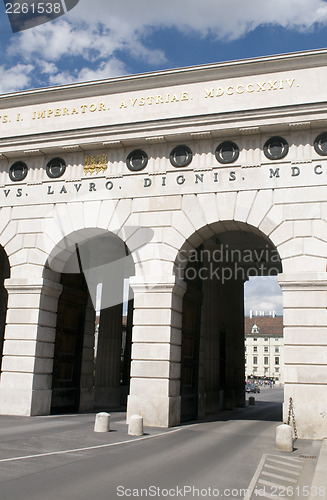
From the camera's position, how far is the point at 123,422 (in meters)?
22.0

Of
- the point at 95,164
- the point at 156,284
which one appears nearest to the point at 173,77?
the point at 95,164

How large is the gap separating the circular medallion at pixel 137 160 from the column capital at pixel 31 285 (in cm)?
696

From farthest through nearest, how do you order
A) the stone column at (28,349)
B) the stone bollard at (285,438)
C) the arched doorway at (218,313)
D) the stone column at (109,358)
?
the stone column at (109,358), the arched doorway at (218,313), the stone column at (28,349), the stone bollard at (285,438)

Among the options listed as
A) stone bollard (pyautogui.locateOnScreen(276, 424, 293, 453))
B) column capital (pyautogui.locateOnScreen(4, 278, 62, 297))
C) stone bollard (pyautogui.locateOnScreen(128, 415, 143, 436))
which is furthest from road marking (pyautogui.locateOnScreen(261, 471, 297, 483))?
column capital (pyautogui.locateOnScreen(4, 278, 62, 297))

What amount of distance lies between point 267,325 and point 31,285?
139407 millimetres

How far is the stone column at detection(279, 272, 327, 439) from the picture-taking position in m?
19.0

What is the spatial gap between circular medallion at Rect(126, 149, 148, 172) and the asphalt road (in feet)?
38.6

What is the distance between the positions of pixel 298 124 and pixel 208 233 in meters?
6.25

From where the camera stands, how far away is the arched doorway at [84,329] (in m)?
25.8

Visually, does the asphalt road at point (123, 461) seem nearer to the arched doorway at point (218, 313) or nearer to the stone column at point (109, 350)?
the arched doorway at point (218, 313)

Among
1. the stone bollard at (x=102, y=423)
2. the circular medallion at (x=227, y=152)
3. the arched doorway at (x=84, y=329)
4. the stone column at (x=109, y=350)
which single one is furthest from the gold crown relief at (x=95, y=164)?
the stone column at (x=109, y=350)

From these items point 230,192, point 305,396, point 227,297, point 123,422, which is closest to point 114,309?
point 227,297

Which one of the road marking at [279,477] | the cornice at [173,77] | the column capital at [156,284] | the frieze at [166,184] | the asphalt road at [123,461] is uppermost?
the cornice at [173,77]

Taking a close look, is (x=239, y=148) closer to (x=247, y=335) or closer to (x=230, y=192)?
(x=230, y=192)
